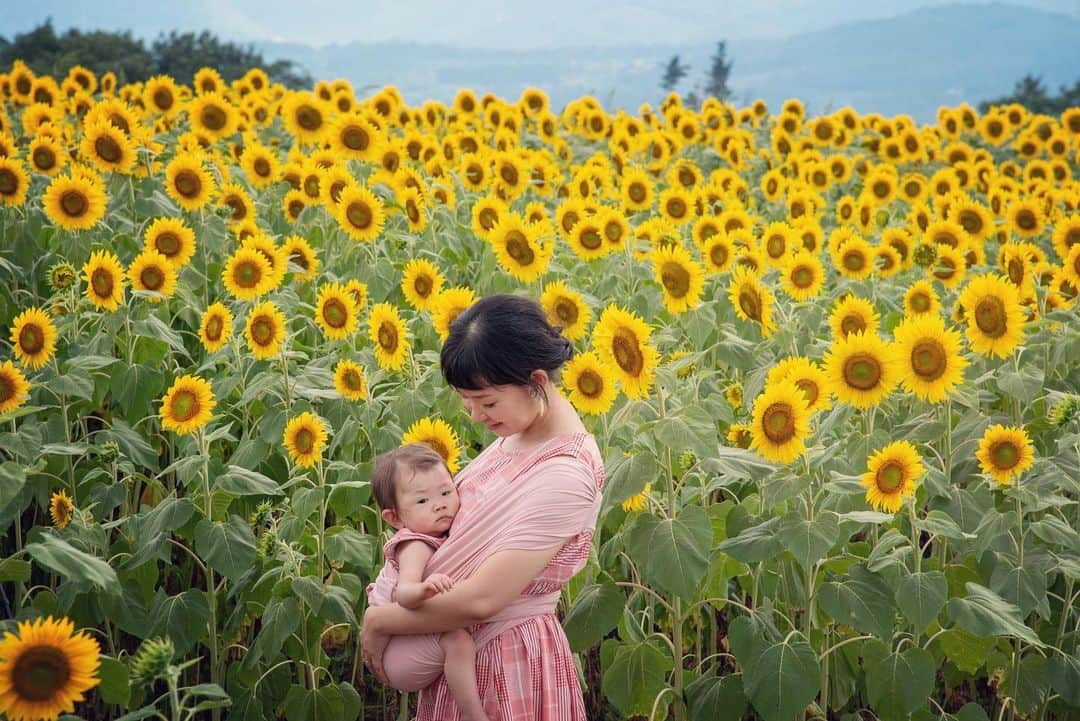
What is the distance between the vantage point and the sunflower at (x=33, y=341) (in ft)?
11.4

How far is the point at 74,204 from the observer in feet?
15.1

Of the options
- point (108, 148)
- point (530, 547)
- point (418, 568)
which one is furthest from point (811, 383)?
point (108, 148)

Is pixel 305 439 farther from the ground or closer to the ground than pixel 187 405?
closer to the ground

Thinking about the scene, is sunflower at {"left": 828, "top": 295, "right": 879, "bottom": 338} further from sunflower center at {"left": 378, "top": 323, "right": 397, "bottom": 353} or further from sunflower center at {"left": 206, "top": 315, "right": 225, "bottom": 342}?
sunflower center at {"left": 206, "top": 315, "right": 225, "bottom": 342}

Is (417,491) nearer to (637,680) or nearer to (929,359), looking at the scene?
(637,680)

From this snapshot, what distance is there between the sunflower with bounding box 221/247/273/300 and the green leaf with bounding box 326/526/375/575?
1159 millimetres

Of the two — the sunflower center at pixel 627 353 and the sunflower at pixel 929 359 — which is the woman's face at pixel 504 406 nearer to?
the sunflower center at pixel 627 353

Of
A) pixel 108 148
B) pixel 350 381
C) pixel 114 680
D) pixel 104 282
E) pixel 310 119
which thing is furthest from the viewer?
pixel 310 119

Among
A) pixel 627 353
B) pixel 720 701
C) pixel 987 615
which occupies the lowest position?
pixel 720 701

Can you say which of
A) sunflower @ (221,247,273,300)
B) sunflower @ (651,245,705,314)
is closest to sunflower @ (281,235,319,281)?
sunflower @ (221,247,273,300)

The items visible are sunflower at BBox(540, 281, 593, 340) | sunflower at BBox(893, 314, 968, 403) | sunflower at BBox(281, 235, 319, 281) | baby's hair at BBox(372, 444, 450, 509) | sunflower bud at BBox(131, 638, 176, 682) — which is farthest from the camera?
sunflower at BBox(281, 235, 319, 281)

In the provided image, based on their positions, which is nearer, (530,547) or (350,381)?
(530,547)

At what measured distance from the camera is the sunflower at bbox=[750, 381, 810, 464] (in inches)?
115

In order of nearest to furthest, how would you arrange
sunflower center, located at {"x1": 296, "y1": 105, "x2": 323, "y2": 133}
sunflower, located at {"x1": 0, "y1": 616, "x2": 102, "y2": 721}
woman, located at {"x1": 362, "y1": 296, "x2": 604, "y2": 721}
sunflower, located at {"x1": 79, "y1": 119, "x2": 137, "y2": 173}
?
sunflower, located at {"x1": 0, "y1": 616, "x2": 102, "y2": 721}
woman, located at {"x1": 362, "y1": 296, "x2": 604, "y2": 721}
sunflower, located at {"x1": 79, "y1": 119, "x2": 137, "y2": 173}
sunflower center, located at {"x1": 296, "y1": 105, "x2": 323, "y2": 133}
